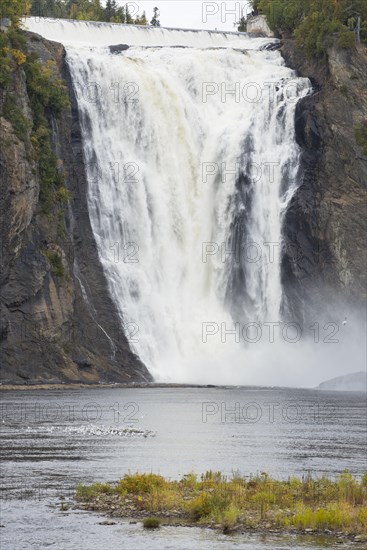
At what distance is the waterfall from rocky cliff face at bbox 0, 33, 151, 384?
2.13 m

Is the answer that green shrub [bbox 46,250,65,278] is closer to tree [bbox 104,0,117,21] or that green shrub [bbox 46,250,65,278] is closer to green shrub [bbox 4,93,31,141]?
green shrub [bbox 4,93,31,141]

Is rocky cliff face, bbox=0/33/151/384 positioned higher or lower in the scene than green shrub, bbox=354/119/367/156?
lower

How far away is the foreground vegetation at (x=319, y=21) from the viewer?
131250mm

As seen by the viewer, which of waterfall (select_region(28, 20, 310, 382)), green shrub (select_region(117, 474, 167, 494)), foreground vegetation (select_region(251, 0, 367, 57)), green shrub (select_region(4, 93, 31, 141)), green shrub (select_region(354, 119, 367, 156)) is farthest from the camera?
foreground vegetation (select_region(251, 0, 367, 57))

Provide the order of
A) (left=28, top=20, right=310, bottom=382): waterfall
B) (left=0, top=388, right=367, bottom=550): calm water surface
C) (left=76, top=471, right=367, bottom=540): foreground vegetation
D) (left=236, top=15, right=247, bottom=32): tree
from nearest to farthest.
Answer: (left=0, top=388, right=367, bottom=550): calm water surface < (left=76, top=471, right=367, bottom=540): foreground vegetation < (left=28, top=20, right=310, bottom=382): waterfall < (left=236, top=15, right=247, bottom=32): tree

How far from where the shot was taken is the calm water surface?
37.4 m

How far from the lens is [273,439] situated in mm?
64250

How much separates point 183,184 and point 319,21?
2324 centimetres

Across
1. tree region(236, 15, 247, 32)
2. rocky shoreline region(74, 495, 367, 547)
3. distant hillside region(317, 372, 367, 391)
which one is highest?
tree region(236, 15, 247, 32)

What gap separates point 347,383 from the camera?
113 metres

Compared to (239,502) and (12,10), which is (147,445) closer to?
(239,502)

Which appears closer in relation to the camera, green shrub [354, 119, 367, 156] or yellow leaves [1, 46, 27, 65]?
yellow leaves [1, 46, 27, 65]

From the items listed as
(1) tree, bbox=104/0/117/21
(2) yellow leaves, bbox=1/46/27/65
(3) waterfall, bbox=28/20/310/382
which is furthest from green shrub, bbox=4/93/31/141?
(1) tree, bbox=104/0/117/21

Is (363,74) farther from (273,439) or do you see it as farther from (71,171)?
(273,439)
